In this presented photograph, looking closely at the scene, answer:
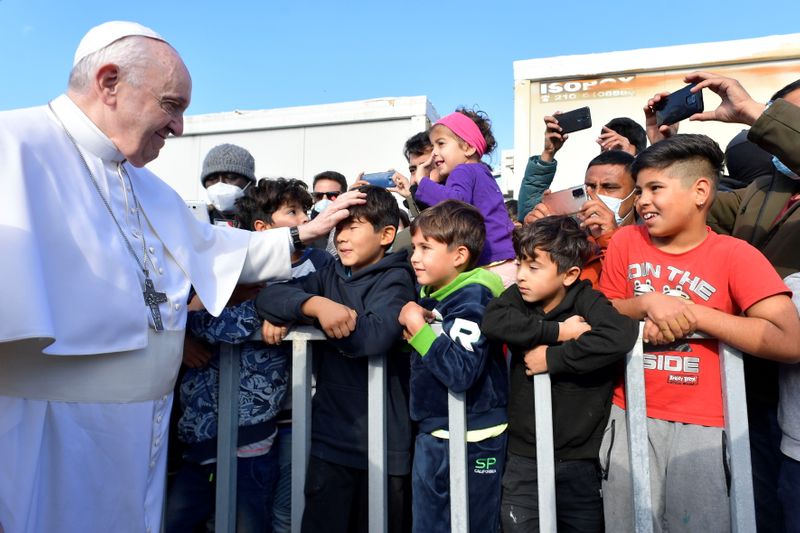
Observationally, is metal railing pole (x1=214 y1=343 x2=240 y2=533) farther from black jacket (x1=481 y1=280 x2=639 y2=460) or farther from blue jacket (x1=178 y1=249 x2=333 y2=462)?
black jacket (x1=481 y1=280 x2=639 y2=460)

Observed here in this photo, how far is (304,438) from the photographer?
228 cm

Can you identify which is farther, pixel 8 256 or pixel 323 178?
pixel 323 178

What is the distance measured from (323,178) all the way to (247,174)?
4.24ft

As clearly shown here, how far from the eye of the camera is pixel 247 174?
4.41 m

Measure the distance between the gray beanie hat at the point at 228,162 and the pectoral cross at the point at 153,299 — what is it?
8.00 feet

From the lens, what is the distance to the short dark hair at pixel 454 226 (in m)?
2.40

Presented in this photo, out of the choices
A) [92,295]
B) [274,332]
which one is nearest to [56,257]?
[92,295]

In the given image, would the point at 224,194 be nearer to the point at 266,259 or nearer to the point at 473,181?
the point at 266,259

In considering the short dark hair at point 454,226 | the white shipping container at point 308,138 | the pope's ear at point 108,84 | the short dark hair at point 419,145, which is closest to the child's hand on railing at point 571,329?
the short dark hair at point 454,226

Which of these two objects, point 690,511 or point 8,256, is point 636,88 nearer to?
point 690,511

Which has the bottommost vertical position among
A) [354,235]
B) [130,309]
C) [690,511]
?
[690,511]

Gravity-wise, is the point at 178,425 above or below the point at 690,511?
above

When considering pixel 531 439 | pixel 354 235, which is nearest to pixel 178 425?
pixel 354 235

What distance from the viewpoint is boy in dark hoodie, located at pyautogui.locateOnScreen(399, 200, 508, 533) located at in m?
2.08
